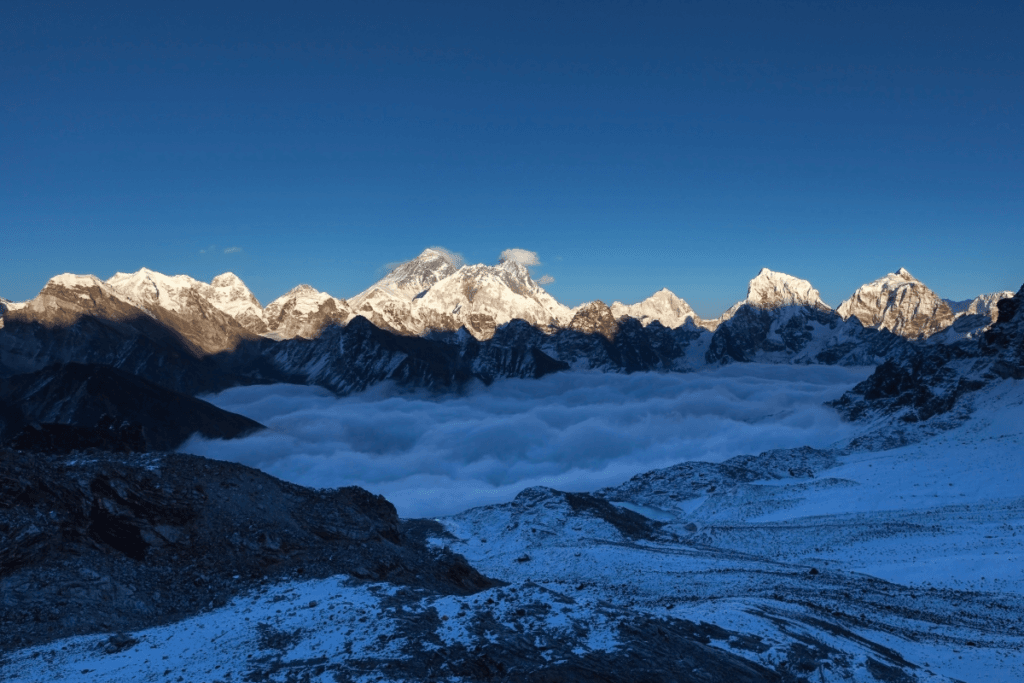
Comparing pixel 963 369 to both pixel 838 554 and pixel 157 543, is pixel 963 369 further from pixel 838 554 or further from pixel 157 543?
pixel 157 543

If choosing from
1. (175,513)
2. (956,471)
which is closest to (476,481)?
(956,471)

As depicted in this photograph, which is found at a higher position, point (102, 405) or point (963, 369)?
point (963, 369)

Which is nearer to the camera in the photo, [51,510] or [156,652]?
[156,652]

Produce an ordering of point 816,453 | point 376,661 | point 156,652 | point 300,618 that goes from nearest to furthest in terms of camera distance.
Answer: point 376,661, point 156,652, point 300,618, point 816,453

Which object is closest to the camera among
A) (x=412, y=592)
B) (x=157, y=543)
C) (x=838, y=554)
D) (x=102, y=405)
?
(x=412, y=592)

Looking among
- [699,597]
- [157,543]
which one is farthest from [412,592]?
[699,597]

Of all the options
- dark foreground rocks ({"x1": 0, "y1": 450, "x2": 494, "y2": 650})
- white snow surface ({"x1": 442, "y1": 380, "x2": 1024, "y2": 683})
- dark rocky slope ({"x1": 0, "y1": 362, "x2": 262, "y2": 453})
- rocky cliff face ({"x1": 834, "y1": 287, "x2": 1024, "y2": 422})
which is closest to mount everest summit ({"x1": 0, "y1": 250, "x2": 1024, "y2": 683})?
dark foreground rocks ({"x1": 0, "y1": 450, "x2": 494, "y2": 650})

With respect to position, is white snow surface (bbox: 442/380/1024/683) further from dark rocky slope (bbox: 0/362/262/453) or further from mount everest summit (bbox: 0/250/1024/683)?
dark rocky slope (bbox: 0/362/262/453)

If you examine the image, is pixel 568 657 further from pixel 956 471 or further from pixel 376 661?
pixel 956 471

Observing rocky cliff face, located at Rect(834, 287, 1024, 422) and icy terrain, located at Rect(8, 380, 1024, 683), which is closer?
icy terrain, located at Rect(8, 380, 1024, 683)
